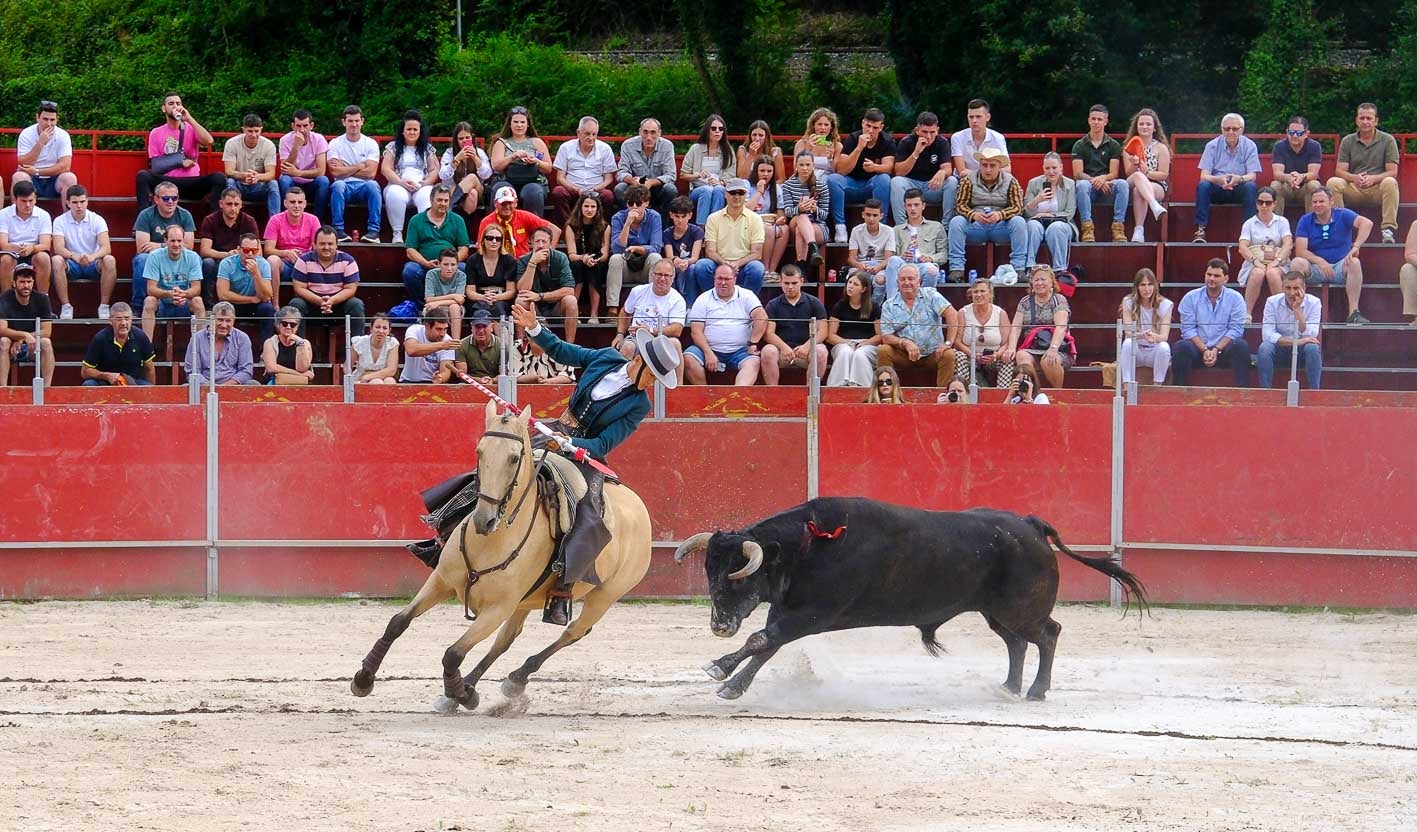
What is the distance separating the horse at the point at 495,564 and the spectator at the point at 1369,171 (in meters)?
9.96

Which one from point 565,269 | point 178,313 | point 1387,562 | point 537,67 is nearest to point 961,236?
point 565,269

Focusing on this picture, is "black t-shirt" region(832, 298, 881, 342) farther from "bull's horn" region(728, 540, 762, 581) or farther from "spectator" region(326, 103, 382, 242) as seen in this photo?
"bull's horn" region(728, 540, 762, 581)

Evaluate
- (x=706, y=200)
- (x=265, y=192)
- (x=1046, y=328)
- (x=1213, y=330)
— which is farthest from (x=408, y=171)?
(x=1213, y=330)

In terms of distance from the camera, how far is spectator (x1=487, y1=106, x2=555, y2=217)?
16.6 meters

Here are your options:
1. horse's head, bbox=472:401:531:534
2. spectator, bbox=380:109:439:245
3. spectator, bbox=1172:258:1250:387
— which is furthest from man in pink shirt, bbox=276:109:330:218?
horse's head, bbox=472:401:531:534

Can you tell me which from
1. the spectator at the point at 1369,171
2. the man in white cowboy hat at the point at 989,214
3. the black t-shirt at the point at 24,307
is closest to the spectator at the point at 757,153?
the man in white cowboy hat at the point at 989,214

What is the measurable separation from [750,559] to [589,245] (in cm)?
734

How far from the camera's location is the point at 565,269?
15.6 metres

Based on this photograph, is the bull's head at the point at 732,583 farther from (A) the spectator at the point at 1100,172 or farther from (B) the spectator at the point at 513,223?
(A) the spectator at the point at 1100,172

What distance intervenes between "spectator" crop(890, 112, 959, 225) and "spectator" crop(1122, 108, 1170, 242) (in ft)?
5.60

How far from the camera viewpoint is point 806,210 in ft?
54.4

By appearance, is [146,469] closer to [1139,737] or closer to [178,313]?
[178,313]

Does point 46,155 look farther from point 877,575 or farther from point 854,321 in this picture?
point 877,575

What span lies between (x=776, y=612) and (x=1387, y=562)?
6.05 meters
